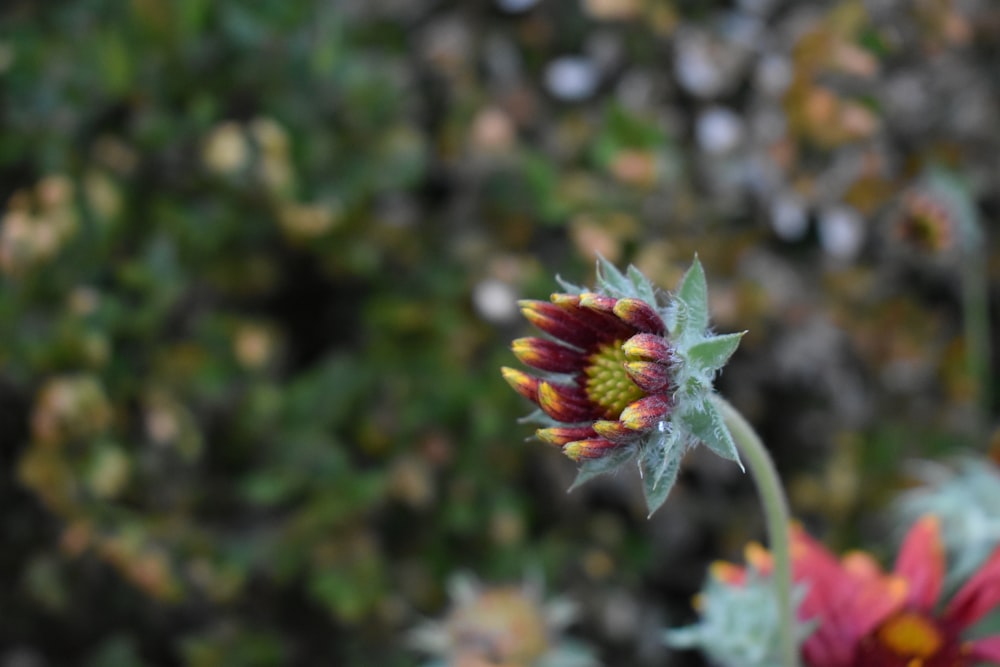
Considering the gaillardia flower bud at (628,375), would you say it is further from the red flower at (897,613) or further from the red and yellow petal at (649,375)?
the red flower at (897,613)

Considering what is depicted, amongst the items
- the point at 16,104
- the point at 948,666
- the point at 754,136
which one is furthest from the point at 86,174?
the point at 948,666

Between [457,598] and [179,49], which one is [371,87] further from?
[457,598]

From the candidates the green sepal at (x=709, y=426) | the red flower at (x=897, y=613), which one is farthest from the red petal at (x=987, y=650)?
the green sepal at (x=709, y=426)

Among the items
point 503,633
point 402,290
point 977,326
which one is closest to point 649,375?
point 503,633

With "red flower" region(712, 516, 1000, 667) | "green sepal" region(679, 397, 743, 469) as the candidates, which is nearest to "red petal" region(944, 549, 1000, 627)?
"red flower" region(712, 516, 1000, 667)

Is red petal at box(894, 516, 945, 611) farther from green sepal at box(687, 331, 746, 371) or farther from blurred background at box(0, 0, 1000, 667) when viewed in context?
blurred background at box(0, 0, 1000, 667)

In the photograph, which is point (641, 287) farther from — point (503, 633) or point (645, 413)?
point (503, 633)
